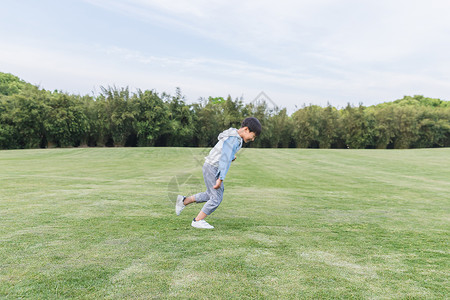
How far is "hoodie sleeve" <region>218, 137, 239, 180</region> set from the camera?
461cm

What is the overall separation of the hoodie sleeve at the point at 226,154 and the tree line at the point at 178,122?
40295 mm

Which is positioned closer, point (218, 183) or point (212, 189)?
point (218, 183)

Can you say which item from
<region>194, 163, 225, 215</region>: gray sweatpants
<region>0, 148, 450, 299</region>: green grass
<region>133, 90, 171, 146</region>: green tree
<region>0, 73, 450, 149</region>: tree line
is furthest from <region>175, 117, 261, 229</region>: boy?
<region>133, 90, 171, 146</region>: green tree

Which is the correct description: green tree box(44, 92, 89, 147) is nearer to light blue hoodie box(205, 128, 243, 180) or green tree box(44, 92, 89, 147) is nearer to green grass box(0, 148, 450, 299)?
green grass box(0, 148, 450, 299)

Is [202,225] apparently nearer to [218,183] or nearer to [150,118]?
[218,183]

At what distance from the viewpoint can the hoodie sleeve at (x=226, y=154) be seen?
181 inches

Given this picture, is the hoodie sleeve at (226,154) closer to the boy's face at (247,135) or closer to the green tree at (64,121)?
the boy's face at (247,135)

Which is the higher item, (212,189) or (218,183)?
(218,183)

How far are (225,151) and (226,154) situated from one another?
1.9 inches

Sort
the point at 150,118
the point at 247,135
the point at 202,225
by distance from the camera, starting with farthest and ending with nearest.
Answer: the point at 150,118 < the point at 202,225 < the point at 247,135

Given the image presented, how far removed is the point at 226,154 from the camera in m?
4.66

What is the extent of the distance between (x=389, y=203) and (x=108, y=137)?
146 ft

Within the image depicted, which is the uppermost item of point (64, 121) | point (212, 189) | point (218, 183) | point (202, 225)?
point (64, 121)

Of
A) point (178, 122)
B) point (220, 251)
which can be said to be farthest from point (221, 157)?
point (178, 122)
